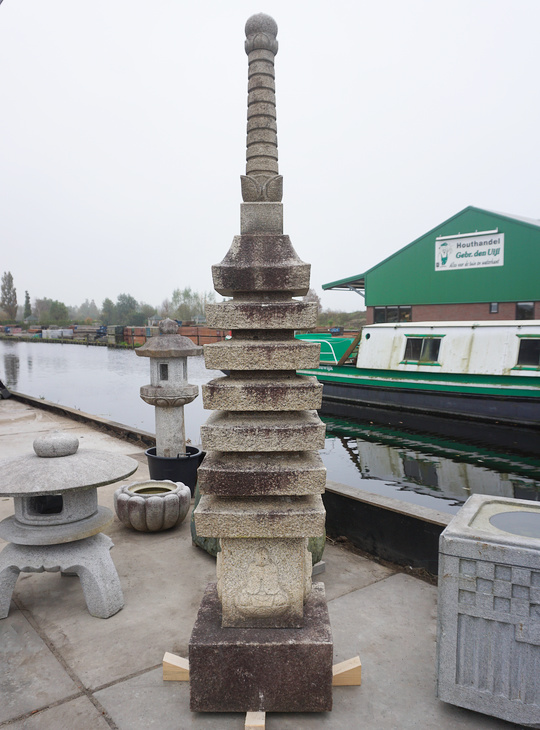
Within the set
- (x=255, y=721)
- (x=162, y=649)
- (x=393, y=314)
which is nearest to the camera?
(x=255, y=721)

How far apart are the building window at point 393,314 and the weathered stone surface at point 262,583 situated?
27.4 meters

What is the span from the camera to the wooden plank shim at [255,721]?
299cm

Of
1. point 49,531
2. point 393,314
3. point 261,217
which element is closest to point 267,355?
point 261,217

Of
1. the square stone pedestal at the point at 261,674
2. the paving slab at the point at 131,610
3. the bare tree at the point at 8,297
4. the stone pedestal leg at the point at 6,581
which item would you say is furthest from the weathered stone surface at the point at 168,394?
the bare tree at the point at 8,297

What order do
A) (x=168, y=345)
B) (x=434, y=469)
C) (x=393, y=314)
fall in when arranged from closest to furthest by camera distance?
(x=168, y=345), (x=434, y=469), (x=393, y=314)

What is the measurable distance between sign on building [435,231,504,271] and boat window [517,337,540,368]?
11004mm

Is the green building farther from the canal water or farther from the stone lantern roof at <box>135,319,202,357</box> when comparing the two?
the stone lantern roof at <box>135,319,202,357</box>

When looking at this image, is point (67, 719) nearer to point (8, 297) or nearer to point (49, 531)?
point (49, 531)

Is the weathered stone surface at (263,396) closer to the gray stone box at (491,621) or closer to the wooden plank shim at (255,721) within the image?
the gray stone box at (491,621)

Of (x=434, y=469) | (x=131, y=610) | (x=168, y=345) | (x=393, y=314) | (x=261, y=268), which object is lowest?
(x=434, y=469)

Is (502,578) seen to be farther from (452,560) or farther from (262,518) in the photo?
(262,518)

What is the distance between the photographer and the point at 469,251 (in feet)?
87.7

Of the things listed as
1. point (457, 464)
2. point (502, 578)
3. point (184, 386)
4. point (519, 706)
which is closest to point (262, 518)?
point (502, 578)

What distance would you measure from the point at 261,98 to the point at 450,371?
1525 cm
